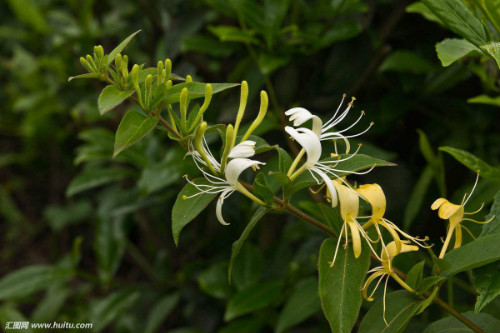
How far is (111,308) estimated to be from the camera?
4.33 feet

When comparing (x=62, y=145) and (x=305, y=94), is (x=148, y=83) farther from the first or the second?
(x=62, y=145)

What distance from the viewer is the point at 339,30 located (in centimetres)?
105

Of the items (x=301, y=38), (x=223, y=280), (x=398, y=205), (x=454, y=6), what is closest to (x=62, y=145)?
(x=223, y=280)

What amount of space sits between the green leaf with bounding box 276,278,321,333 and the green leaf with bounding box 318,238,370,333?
39cm

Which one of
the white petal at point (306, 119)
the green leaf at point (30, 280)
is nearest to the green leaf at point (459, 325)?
the white petal at point (306, 119)

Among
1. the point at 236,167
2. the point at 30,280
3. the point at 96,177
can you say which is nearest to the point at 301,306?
the point at 236,167

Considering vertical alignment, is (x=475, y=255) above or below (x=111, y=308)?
above

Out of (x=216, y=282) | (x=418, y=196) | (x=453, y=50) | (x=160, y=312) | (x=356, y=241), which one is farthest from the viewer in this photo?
(x=160, y=312)

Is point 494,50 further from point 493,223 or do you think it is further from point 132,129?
point 132,129

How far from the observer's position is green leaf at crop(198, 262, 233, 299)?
1149mm

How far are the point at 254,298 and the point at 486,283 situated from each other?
0.54m

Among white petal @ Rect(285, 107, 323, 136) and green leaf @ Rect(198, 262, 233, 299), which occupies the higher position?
white petal @ Rect(285, 107, 323, 136)

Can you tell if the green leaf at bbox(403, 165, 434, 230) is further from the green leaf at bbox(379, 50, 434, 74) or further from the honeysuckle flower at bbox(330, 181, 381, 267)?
the honeysuckle flower at bbox(330, 181, 381, 267)

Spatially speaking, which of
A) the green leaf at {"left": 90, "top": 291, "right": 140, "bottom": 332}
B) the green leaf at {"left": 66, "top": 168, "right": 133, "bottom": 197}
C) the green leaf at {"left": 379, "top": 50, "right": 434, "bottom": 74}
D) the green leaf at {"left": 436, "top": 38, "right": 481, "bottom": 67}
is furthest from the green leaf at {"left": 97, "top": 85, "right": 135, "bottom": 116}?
the green leaf at {"left": 90, "top": 291, "right": 140, "bottom": 332}
